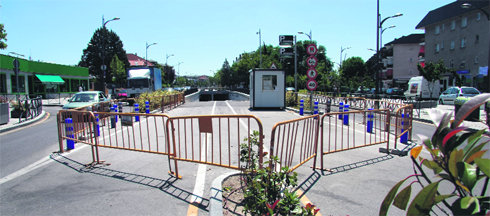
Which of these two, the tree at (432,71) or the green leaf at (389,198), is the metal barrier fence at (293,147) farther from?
the tree at (432,71)

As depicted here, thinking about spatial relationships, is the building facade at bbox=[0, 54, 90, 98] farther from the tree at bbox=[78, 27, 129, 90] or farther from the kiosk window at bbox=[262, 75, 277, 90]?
the tree at bbox=[78, 27, 129, 90]

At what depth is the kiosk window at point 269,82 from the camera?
20.8m

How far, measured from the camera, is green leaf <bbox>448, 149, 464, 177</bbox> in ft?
4.29

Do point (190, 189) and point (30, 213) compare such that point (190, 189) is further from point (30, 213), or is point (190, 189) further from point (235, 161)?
point (30, 213)

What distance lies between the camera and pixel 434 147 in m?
1.45

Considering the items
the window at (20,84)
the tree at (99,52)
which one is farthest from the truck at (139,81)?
the tree at (99,52)

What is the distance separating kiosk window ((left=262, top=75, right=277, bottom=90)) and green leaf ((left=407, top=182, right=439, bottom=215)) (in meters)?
19.5

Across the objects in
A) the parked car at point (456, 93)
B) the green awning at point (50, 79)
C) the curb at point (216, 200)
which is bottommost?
the curb at point (216, 200)

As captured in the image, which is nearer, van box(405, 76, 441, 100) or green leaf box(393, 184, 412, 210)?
green leaf box(393, 184, 412, 210)

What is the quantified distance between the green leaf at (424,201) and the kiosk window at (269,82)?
1948cm

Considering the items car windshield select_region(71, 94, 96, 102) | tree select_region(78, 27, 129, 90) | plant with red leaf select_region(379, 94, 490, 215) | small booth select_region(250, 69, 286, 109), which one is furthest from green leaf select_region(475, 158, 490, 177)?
tree select_region(78, 27, 129, 90)

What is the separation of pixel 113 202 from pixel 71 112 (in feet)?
14.5

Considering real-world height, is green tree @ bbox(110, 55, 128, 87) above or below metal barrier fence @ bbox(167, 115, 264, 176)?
above

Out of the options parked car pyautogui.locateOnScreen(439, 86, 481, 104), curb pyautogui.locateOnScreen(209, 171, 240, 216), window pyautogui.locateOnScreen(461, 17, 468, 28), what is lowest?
curb pyautogui.locateOnScreen(209, 171, 240, 216)
